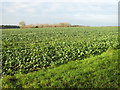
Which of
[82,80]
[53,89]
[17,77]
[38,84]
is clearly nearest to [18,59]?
[17,77]

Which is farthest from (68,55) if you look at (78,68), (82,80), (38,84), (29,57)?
(38,84)

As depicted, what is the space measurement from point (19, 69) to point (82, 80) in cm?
435

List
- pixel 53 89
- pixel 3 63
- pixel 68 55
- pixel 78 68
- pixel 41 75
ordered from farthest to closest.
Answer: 1. pixel 68 55
2. pixel 3 63
3. pixel 78 68
4. pixel 41 75
5. pixel 53 89

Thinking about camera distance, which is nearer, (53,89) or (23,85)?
(53,89)

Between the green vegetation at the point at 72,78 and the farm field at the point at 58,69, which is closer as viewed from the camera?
the green vegetation at the point at 72,78

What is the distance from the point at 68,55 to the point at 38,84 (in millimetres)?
4547

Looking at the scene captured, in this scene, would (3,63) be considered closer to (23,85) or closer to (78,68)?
(23,85)

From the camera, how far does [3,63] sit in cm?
920

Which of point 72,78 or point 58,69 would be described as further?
point 58,69

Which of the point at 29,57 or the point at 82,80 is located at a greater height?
the point at 29,57

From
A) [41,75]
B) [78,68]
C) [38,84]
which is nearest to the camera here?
[38,84]

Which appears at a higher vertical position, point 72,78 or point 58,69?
point 58,69

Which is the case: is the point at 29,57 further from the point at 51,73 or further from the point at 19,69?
the point at 51,73

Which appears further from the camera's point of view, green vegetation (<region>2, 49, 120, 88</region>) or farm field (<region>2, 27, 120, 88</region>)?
farm field (<region>2, 27, 120, 88</region>)
